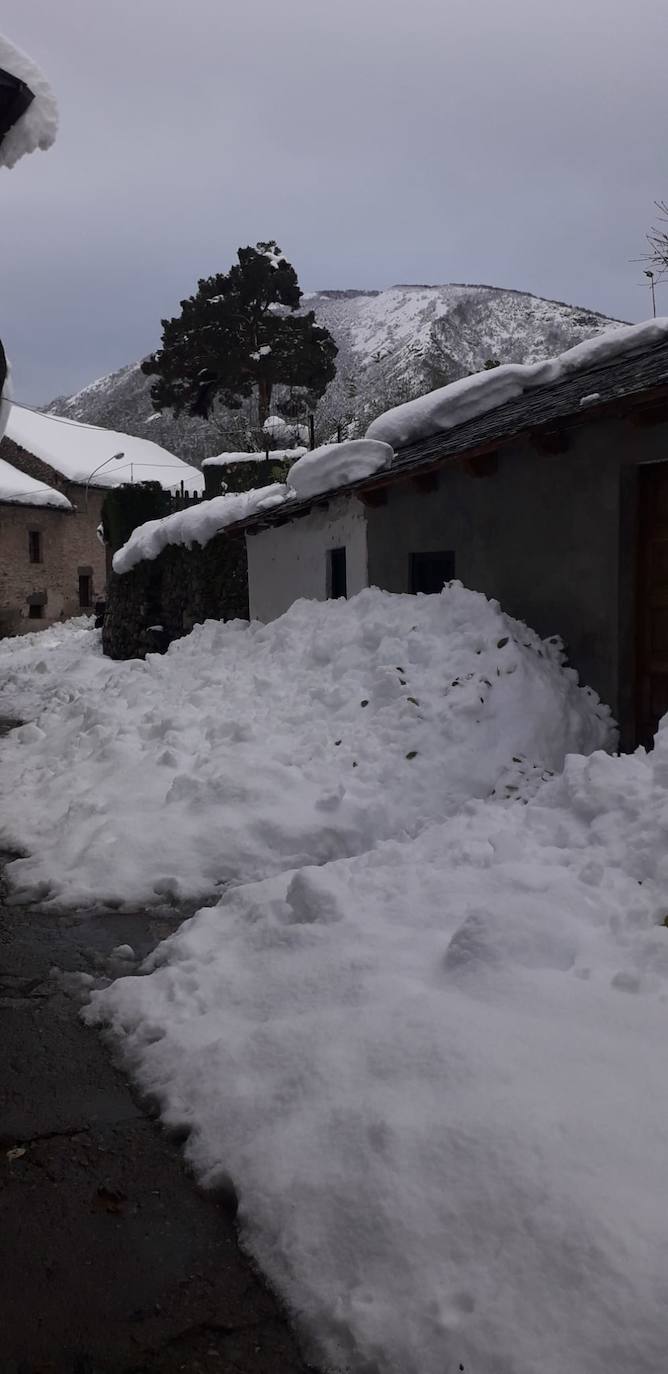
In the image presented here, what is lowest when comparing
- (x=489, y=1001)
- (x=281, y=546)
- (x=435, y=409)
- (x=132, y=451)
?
(x=489, y=1001)

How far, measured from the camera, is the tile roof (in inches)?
265

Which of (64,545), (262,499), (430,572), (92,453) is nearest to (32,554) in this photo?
(64,545)

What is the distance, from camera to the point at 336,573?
12.4m

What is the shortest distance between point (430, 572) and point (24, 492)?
93.3ft

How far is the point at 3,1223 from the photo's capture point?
2752 millimetres

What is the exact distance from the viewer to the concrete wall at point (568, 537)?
7016 mm

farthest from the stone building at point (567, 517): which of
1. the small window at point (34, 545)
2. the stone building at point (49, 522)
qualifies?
the small window at point (34, 545)

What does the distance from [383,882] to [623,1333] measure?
2697 millimetres

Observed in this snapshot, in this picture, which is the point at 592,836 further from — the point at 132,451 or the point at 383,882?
the point at 132,451

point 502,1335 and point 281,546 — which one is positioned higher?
point 281,546

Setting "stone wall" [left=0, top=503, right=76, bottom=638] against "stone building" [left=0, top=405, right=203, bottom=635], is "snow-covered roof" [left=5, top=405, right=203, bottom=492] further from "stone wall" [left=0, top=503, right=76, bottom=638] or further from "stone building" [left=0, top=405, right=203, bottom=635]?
"stone wall" [left=0, top=503, right=76, bottom=638]

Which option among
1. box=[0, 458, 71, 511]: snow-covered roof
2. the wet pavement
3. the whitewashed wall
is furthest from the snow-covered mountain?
the wet pavement

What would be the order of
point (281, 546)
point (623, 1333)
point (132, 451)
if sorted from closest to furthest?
point (623, 1333)
point (281, 546)
point (132, 451)

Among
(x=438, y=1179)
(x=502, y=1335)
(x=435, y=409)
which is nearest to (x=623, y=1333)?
(x=502, y=1335)
